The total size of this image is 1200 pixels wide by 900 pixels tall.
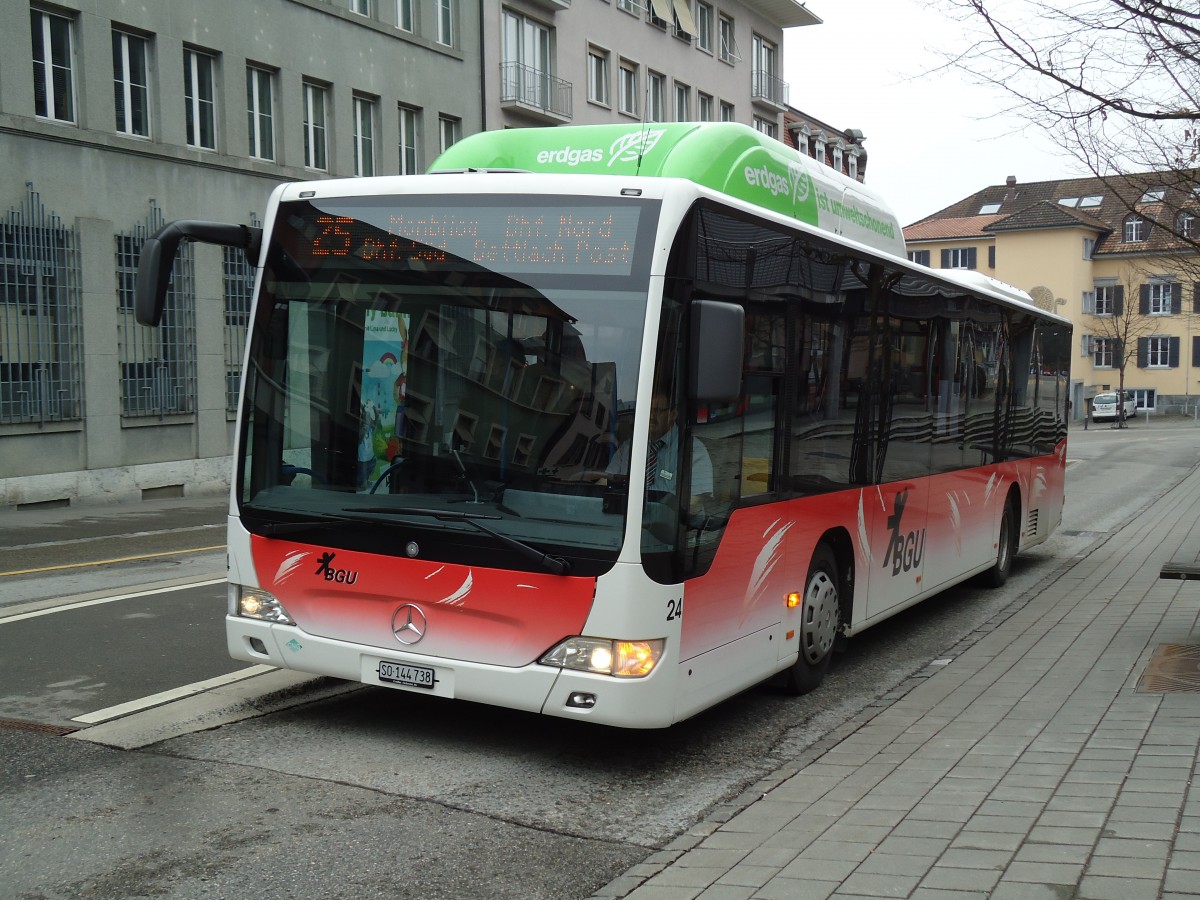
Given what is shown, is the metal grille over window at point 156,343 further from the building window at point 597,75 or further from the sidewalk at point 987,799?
the sidewalk at point 987,799

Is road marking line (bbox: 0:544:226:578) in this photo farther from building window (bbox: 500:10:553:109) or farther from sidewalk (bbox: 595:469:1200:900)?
building window (bbox: 500:10:553:109)

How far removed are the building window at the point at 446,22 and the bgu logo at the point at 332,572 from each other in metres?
26.7

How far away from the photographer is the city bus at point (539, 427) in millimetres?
5883

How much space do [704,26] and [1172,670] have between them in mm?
39262

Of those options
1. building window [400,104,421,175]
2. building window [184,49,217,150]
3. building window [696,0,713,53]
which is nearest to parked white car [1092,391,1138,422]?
building window [696,0,713,53]

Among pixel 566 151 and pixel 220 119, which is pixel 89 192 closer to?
pixel 220 119

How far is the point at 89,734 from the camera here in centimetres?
634

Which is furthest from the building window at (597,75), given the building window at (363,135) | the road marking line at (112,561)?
the road marking line at (112,561)

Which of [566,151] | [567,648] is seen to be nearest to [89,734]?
[567,648]

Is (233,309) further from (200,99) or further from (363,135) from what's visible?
(363,135)

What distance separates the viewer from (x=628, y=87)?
39.8 m

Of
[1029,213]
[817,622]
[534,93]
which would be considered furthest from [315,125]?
[1029,213]

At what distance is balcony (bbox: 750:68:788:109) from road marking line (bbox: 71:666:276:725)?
4279 cm

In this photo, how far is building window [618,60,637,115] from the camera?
129ft
